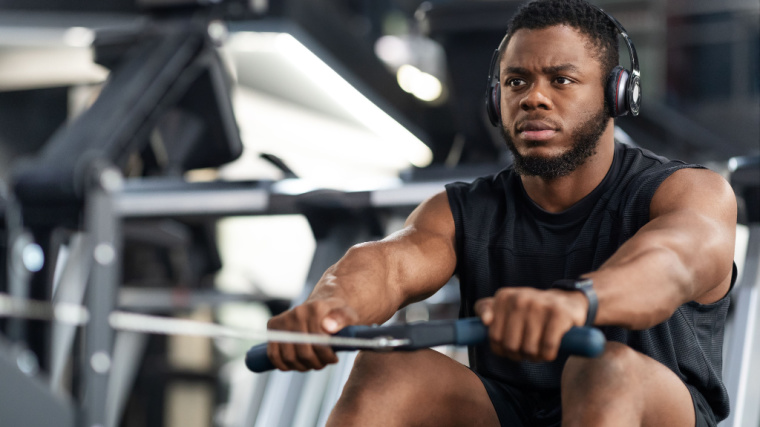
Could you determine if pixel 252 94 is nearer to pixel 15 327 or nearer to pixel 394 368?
pixel 15 327

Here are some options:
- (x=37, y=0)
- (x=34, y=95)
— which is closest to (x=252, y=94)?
(x=37, y=0)

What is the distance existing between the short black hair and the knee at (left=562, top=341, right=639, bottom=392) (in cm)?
45

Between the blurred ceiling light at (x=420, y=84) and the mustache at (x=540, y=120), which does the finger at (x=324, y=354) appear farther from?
the blurred ceiling light at (x=420, y=84)

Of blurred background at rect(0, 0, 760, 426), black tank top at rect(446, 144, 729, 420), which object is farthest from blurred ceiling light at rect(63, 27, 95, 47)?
black tank top at rect(446, 144, 729, 420)

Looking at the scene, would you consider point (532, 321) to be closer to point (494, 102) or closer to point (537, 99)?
point (537, 99)

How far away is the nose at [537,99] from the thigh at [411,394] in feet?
1.31

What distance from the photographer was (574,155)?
4.28 ft

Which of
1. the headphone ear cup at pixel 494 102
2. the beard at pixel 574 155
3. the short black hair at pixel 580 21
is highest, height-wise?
the short black hair at pixel 580 21

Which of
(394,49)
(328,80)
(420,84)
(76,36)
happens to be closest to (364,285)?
(328,80)

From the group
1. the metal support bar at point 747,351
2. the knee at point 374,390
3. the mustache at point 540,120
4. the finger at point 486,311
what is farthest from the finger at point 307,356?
the metal support bar at point 747,351

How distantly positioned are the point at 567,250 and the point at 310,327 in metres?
0.44

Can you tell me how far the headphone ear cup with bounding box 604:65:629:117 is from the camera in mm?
1285

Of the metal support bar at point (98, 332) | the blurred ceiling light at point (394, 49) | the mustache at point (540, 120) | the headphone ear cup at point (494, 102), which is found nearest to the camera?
the mustache at point (540, 120)

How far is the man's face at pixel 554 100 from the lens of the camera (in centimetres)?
127
